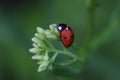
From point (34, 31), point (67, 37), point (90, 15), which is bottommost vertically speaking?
point (67, 37)

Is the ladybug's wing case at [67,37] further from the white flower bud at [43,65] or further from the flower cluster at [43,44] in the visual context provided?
the white flower bud at [43,65]

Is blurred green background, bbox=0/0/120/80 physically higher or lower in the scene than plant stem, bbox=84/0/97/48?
higher

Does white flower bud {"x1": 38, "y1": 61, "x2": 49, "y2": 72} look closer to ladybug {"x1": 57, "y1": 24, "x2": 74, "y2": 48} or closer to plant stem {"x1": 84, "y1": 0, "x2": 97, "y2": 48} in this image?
ladybug {"x1": 57, "y1": 24, "x2": 74, "y2": 48}

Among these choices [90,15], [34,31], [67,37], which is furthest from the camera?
[34,31]

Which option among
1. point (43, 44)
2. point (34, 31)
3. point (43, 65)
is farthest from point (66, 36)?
point (34, 31)

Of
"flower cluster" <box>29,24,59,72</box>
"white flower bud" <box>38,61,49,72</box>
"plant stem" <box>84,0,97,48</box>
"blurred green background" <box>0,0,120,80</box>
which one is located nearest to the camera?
"white flower bud" <box>38,61,49,72</box>

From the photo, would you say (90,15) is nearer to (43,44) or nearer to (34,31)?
(43,44)

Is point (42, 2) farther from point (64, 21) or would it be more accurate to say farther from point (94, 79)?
point (94, 79)

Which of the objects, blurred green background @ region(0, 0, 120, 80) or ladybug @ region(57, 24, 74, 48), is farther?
blurred green background @ region(0, 0, 120, 80)

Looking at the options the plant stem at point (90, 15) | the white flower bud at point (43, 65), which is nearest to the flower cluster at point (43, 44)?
the white flower bud at point (43, 65)

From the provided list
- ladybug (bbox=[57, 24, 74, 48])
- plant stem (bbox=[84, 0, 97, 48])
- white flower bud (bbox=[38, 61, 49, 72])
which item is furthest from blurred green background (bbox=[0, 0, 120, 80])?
white flower bud (bbox=[38, 61, 49, 72])
